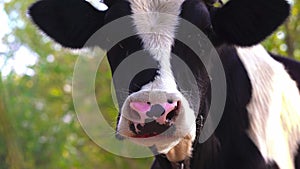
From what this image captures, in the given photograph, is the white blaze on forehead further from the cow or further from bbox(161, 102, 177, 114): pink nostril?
bbox(161, 102, 177, 114): pink nostril

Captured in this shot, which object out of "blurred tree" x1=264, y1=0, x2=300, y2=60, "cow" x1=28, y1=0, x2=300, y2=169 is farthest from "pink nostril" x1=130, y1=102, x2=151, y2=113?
"blurred tree" x1=264, y1=0, x2=300, y2=60

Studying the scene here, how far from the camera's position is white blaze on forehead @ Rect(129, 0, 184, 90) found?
494cm

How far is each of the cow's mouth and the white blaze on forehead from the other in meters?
0.19

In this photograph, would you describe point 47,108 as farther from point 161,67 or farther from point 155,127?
point 155,127

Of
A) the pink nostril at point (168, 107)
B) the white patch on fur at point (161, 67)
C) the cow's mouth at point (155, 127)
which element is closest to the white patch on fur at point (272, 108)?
the white patch on fur at point (161, 67)

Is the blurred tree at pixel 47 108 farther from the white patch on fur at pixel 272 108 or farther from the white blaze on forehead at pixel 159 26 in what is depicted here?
the white blaze on forehead at pixel 159 26

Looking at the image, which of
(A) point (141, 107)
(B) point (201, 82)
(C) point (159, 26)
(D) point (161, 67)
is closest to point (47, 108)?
(B) point (201, 82)

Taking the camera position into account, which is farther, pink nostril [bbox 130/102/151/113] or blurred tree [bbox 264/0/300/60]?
blurred tree [bbox 264/0/300/60]

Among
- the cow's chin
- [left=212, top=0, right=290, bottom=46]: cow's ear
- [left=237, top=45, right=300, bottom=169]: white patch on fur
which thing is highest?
[left=212, top=0, right=290, bottom=46]: cow's ear

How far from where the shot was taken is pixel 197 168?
229 inches

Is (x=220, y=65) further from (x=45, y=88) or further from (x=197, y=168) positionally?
(x=45, y=88)

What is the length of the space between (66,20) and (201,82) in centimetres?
112

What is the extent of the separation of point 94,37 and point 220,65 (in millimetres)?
886

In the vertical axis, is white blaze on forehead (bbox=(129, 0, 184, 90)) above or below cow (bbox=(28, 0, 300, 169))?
above
